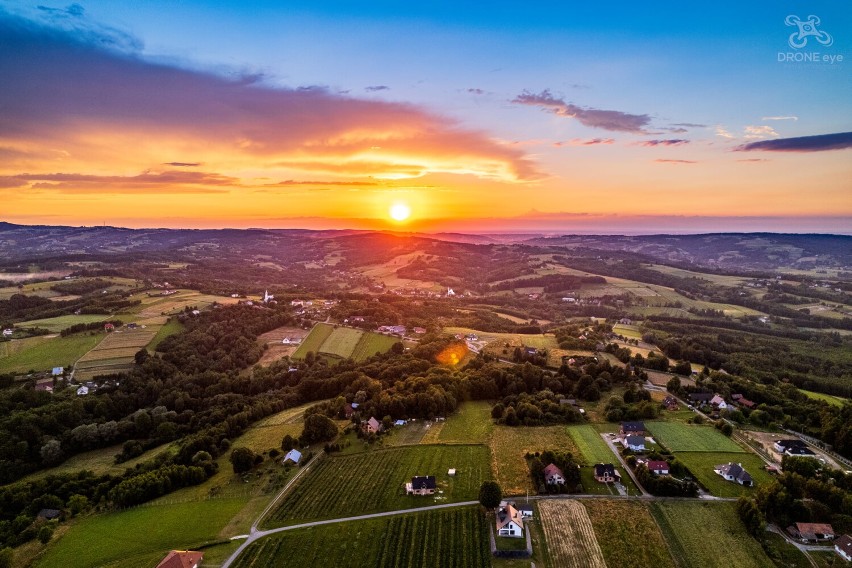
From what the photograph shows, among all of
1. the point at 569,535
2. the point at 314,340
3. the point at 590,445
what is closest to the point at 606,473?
the point at 590,445

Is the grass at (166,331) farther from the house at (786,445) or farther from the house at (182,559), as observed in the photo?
the house at (786,445)

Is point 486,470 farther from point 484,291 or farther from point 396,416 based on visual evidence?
point 484,291

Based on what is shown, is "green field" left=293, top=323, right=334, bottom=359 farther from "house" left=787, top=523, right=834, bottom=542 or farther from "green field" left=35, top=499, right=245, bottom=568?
"house" left=787, top=523, right=834, bottom=542

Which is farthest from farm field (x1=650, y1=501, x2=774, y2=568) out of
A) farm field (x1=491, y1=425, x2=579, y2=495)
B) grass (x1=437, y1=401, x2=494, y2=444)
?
grass (x1=437, y1=401, x2=494, y2=444)

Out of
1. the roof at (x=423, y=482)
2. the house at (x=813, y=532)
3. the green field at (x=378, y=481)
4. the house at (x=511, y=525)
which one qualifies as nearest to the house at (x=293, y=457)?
the green field at (x=378, y=481)

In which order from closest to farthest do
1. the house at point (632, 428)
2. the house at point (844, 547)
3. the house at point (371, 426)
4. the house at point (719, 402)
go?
1. the house at point (844, 547)
2. the house at point (632, 428)
3. the house at point (371, 426)
4. the house at point (719, 402)

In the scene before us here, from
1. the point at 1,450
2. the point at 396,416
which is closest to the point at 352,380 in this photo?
the point at 396,416
